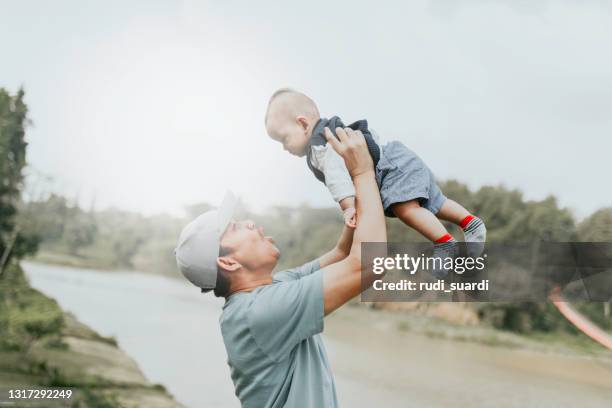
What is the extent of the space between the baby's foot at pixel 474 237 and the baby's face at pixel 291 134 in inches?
19.9

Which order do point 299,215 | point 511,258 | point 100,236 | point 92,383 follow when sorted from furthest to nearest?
1. point 100,236
2. point 299,215
3. point 511,258
4. point 92,383

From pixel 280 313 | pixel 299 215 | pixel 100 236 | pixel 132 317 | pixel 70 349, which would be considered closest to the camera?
pixel 280 313

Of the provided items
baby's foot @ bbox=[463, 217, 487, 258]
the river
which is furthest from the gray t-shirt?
the river

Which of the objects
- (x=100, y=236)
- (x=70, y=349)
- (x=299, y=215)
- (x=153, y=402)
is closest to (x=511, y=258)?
(x=153, y=402)

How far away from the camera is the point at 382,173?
5.05ft

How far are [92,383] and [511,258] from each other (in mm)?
11128

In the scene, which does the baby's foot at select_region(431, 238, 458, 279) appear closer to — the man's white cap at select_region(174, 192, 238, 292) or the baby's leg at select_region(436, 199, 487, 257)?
the baby's leg at select_region(436, 199, 487, 257)

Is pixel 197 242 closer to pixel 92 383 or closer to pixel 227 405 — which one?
pixel 92 383

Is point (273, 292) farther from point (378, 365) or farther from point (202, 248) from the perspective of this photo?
point (378, 365)

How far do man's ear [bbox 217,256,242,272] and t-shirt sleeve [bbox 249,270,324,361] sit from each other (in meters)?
0.12

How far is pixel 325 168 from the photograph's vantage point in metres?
1.48

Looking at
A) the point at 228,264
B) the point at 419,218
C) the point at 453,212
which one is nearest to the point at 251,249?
the point at 228,264

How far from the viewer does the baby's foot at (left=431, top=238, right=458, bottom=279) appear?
5.20ft

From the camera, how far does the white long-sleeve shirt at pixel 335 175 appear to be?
145cm
